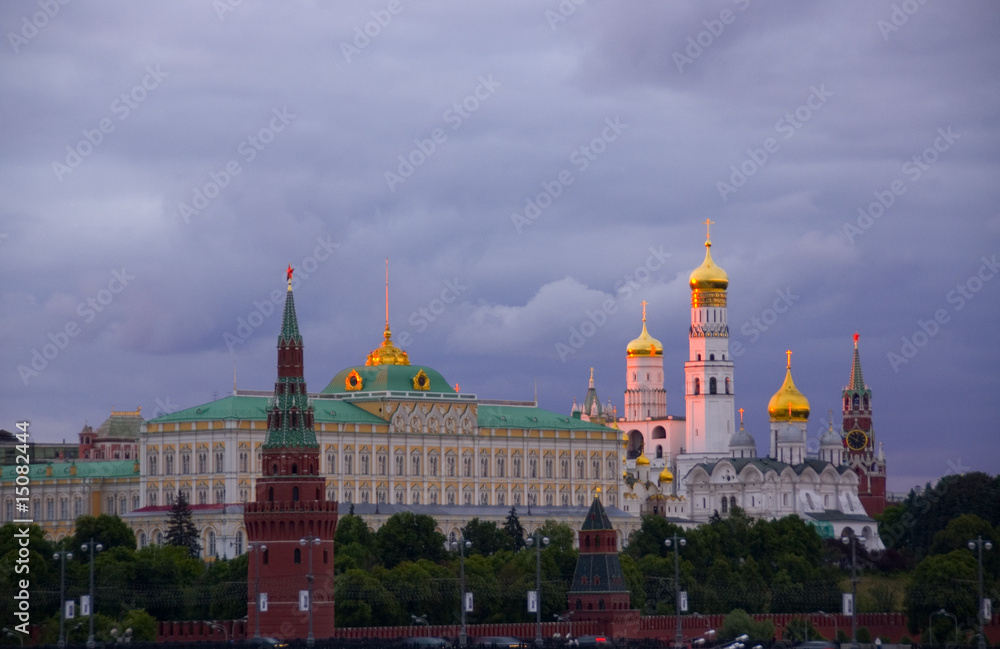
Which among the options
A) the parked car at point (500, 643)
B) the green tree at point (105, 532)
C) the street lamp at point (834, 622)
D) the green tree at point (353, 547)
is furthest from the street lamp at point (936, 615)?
the green tree at point (105, 532)

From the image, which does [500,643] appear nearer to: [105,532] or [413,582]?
[413,582]

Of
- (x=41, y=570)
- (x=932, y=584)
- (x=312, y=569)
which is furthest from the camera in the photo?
(x=932, y=584)

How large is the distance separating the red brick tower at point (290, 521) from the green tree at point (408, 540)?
112ft

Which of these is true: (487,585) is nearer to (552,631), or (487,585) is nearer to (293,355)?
(552,631)

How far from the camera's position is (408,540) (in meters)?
190

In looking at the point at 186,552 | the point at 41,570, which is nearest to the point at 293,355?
Answer: the point at 41,570

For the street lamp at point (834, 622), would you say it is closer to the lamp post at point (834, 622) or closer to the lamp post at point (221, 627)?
the lamp post at point (834, 622)

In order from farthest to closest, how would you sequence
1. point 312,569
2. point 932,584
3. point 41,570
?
point 932,584 → point 41,570 → point 312,569

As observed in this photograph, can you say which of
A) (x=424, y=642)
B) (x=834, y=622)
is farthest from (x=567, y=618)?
(x=834, y=622)

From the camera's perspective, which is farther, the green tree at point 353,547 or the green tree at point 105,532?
the green tree at point 105,532

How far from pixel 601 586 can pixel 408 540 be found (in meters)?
26.9

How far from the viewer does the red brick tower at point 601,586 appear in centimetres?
16425

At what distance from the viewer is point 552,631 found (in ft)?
538

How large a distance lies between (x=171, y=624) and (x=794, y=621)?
4697 centimetres
